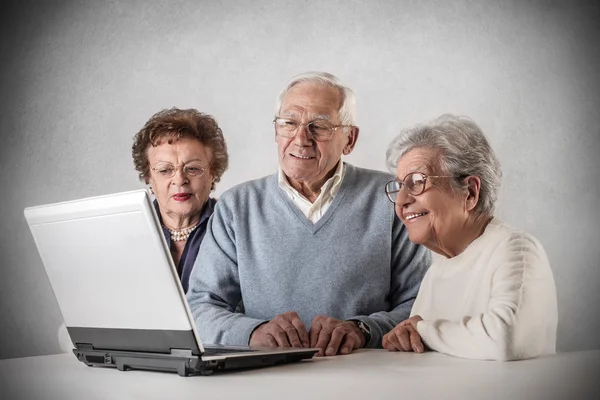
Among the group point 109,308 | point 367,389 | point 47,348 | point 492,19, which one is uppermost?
point 492,19

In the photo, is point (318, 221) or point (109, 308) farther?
point (318, 221)

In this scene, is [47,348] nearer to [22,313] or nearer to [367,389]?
[22,313]

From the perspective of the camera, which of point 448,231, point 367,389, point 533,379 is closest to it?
point 367,389

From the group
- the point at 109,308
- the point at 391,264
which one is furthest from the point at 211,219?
the point at 109,308

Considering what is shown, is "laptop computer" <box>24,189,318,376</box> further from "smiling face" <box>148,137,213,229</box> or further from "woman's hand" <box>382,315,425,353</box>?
"smiling face" <box>148,137,213,229</box>

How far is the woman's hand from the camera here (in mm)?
1738

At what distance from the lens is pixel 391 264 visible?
2494 millimetres

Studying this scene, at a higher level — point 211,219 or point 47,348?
point 211,219

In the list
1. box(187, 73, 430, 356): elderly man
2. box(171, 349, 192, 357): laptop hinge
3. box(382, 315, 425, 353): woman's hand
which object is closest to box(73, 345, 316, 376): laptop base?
box(171, 349, 192, 357): laptop hinge

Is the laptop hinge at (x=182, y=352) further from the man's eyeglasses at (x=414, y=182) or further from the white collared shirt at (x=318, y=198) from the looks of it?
the white collared shirt at (x=318, y=198)

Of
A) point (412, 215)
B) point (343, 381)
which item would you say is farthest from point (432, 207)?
point (343, 381)

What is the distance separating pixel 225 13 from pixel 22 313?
176 centimetres

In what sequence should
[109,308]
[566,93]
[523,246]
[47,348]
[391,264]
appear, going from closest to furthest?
[109,308] → [523,246] → [391,264] → [566,93] → [47,348]

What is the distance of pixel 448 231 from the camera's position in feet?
6.78
